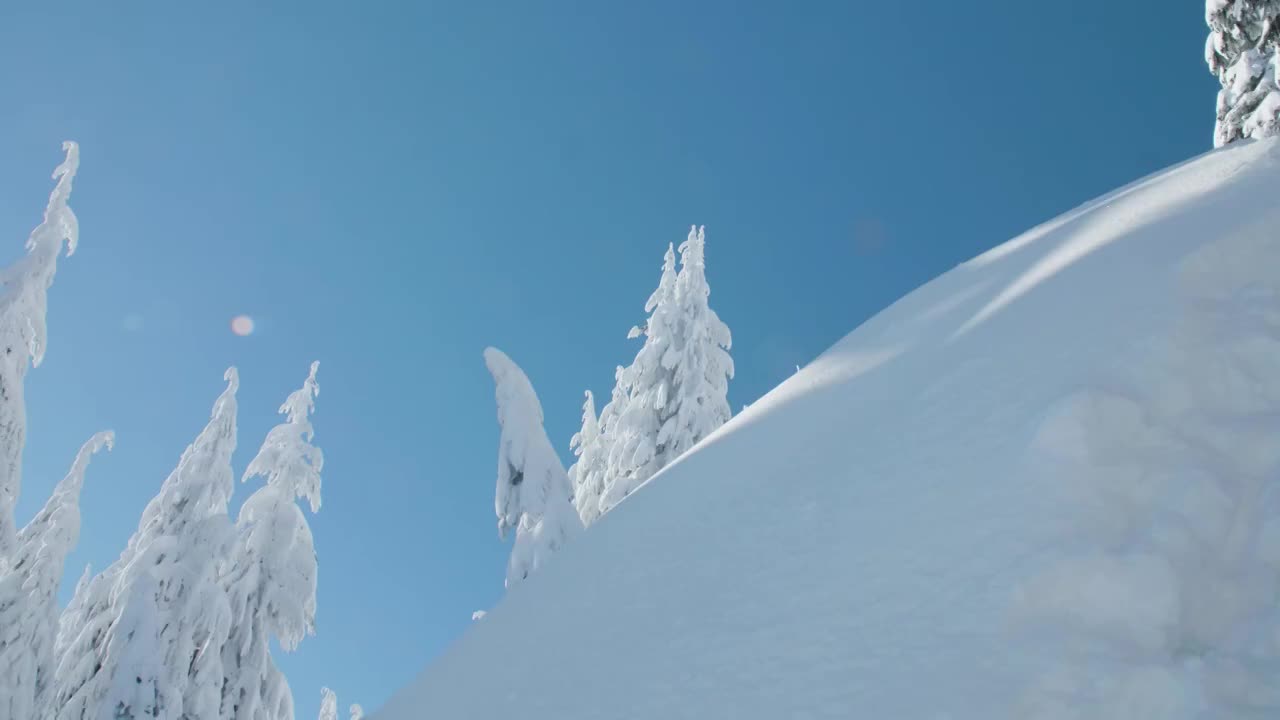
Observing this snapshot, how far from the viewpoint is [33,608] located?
13586mm

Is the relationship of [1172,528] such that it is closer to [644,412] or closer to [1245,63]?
[1245,63]

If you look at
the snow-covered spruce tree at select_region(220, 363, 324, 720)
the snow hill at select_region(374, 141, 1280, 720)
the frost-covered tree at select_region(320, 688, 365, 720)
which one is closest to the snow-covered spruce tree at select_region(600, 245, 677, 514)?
the snow-covered spruce tree at select_region(220, 363, 324, 720)

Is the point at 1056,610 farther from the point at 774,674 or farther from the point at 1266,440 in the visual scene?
the point at 1266,440

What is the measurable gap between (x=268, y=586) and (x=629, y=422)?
8.63m

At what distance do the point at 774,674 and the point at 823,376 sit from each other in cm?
390

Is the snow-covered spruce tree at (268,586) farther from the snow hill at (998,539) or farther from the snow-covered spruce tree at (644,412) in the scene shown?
the snow hill at (998,539)

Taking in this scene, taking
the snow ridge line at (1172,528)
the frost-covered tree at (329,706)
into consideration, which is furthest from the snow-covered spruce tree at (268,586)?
the frost-covered tree at (329,706)

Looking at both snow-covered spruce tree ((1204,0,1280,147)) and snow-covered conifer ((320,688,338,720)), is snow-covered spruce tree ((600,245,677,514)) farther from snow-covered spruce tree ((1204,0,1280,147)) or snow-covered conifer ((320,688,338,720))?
snow-covered conifer ((320,688,338,720))

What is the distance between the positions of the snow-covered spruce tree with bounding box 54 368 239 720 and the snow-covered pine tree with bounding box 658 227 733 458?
9.44m

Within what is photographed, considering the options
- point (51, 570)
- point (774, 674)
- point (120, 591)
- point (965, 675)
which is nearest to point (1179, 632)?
point (965, 675)

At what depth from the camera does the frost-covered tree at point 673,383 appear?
18562 mm

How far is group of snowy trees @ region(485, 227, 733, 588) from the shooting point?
15406mm

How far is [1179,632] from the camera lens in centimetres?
273

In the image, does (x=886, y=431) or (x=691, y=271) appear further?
(x=691, y=271)
